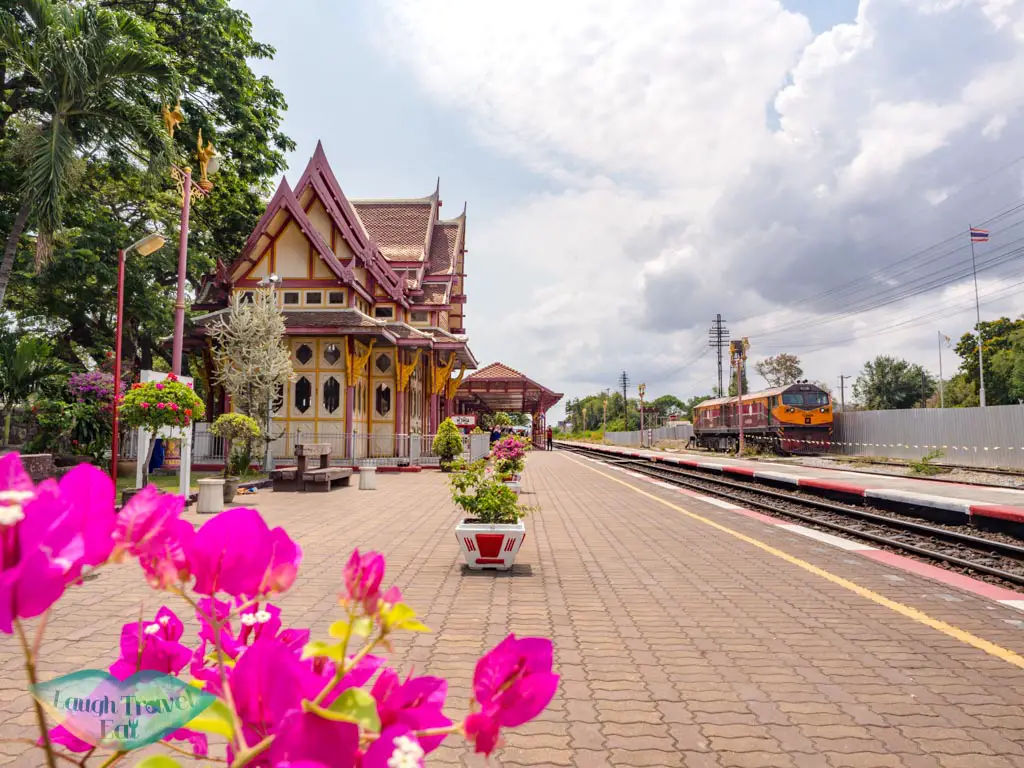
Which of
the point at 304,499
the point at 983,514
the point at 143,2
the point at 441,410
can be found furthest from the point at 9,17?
the point at 441,410

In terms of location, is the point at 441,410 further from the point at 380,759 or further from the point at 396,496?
the point at 380,759

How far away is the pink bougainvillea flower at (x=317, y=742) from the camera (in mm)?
580

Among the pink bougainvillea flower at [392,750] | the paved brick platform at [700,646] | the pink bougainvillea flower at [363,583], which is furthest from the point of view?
the paved brick platform at [700,646]

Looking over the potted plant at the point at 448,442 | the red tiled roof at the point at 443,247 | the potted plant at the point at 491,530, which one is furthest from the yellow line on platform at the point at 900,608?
the red tiled roof at the point at 443,247

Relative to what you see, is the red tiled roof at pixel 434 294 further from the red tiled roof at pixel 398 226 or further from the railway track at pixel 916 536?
the railway track at pixel 916 536

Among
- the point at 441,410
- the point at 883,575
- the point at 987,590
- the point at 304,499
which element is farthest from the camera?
the point at 441,410

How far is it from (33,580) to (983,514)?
1185cm

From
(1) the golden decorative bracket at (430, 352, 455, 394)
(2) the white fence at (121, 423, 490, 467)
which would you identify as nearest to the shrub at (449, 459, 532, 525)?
(2) the white fence at (121, 423, 490, 467)

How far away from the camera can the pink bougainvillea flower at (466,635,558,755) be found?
720mm

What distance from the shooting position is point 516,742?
3.14 meters

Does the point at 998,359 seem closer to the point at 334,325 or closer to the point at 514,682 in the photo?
the point at 334,325

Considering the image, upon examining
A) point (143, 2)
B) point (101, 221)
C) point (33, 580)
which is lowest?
point (33, 580)

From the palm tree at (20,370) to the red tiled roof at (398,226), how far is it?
1739 centimetres

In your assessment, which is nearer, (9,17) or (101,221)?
(9,17)
